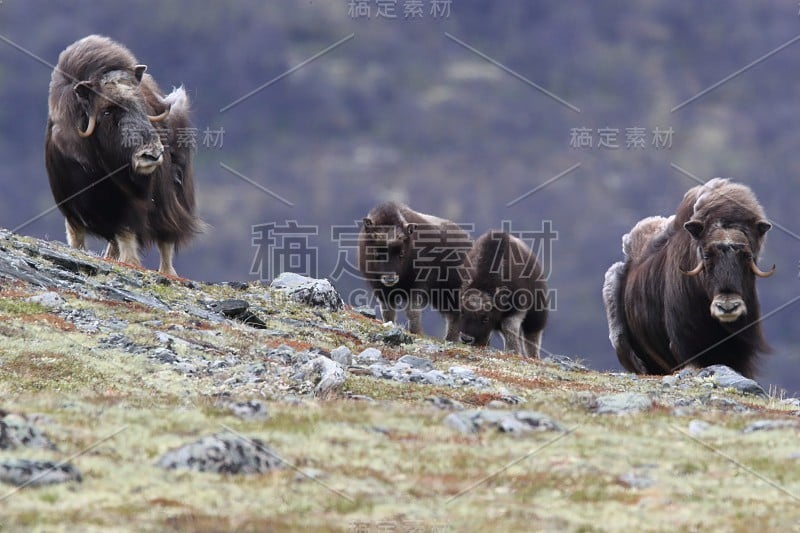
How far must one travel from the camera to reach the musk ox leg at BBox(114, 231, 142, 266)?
17.8 m

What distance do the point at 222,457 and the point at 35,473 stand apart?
105cm

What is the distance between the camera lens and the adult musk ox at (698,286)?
14250 millimetres

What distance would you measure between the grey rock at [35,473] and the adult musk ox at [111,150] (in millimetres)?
10492

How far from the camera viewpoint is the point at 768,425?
8656mm

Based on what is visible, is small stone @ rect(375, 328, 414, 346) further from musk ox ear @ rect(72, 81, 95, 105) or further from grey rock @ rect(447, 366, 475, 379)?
musk ox ear @ rect(72, 81, 95, 105)

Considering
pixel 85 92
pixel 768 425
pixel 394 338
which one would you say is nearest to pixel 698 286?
pixel 394 338

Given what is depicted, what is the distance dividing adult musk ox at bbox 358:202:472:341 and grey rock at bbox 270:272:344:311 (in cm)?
81

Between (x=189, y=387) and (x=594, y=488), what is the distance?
193 inches

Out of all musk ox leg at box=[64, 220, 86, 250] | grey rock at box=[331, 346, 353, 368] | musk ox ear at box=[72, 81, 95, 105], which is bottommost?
grey rock at box=[331, 346, 353, 368]

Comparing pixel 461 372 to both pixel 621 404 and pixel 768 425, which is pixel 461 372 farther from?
pixel 768 425

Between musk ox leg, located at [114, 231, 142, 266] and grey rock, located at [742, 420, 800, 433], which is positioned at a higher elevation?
musk ox leg, located at [114, 231, 142, 266]

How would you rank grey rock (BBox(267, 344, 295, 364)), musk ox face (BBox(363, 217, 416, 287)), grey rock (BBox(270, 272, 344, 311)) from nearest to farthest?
grey rock (BBox(267, 344, 295, 364)) < grey rock (BBox(270, 272, 344, 311)) < musk ox face (BBox(363, 217, 416, 287))

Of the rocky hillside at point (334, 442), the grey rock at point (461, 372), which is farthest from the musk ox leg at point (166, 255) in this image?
the grey rock at point (461, 372)

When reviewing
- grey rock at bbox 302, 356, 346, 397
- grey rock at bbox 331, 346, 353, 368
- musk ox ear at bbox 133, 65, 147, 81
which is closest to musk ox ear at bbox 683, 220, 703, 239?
grey rock at bbox 331, 346, 353, 368
